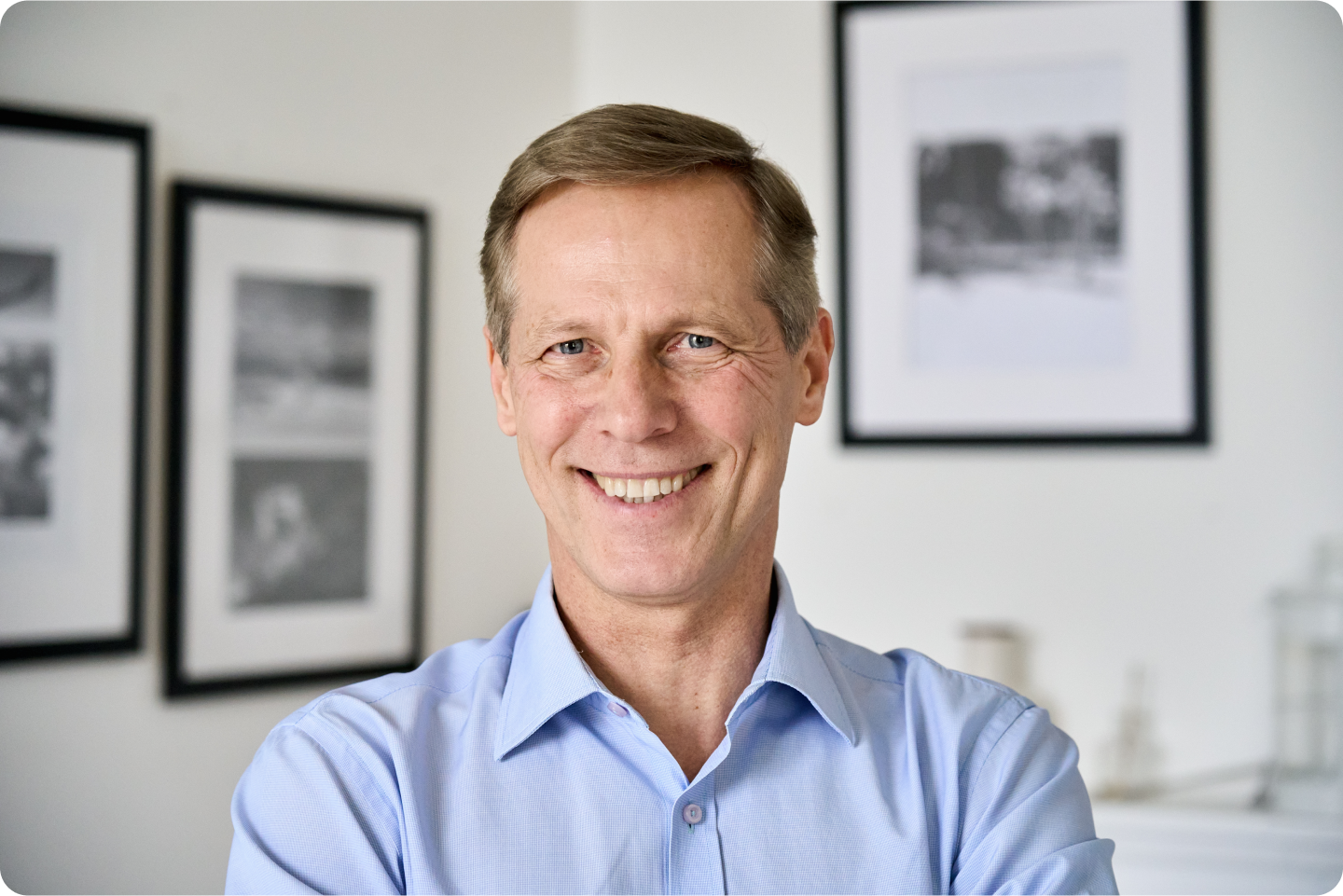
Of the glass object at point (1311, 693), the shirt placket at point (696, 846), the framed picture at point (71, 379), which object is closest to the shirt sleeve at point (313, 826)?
the shirt placket at point (696, 846)

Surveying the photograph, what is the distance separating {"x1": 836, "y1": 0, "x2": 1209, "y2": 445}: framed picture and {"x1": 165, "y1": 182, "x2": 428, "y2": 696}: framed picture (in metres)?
1.05

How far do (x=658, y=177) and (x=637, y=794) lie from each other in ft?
2.16

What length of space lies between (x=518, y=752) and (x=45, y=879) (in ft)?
4.26

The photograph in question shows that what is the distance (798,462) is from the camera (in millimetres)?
2723

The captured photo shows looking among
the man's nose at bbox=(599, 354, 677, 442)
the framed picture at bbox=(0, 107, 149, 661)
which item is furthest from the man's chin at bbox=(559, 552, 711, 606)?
the framed picture at bbox=(0, 107, 149, 661)

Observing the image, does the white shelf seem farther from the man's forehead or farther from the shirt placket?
the man's forehead

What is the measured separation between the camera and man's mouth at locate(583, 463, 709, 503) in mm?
1238

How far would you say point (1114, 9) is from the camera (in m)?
2.51

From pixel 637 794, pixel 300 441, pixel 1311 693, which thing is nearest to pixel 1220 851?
pixel 1311 693

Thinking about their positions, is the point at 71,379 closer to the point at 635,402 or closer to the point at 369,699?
the point at 369,699

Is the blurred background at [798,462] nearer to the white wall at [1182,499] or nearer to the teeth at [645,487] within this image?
the white wall at [1182,499]

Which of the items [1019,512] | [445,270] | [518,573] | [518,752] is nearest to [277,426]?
[445,270]

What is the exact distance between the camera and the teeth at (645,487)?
1238 millimetres

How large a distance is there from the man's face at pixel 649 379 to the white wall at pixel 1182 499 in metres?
1.44
